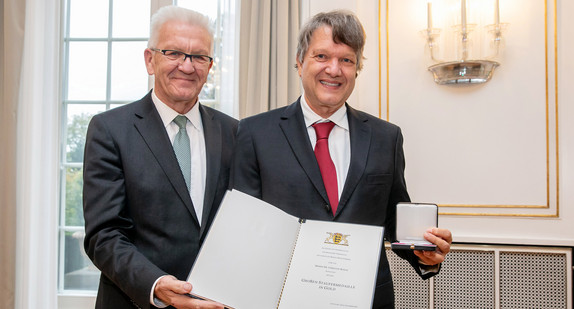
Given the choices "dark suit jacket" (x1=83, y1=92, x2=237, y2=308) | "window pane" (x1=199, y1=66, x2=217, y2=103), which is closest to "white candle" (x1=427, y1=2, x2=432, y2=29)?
"window pane" (x1=199, y1=66, x2=217, y2=103)

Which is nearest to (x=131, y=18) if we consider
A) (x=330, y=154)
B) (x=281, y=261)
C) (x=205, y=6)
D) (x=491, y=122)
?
(x=205, y=6)

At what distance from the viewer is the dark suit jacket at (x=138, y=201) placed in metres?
1.51

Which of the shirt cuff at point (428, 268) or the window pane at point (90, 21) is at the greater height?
the window pane at point (90, 21)

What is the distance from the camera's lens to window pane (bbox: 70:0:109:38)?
3775 mm

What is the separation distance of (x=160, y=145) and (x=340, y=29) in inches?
26.8

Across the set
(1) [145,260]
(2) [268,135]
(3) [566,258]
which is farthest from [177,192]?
(3) [566,258]

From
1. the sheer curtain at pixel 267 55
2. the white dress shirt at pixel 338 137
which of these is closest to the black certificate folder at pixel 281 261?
the white dress shirt at pixel 338 137

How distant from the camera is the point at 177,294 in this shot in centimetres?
131

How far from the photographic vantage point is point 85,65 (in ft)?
12.4

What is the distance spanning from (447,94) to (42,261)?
294 centimetres

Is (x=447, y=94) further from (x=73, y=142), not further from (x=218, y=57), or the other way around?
(x=73, y=142)

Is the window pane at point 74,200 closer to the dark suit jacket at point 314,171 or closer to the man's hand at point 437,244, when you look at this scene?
the dark suit jacket at point 314,171

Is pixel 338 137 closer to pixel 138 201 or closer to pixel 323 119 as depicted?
pixel 323 119

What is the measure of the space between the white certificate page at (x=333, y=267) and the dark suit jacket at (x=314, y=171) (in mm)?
108
